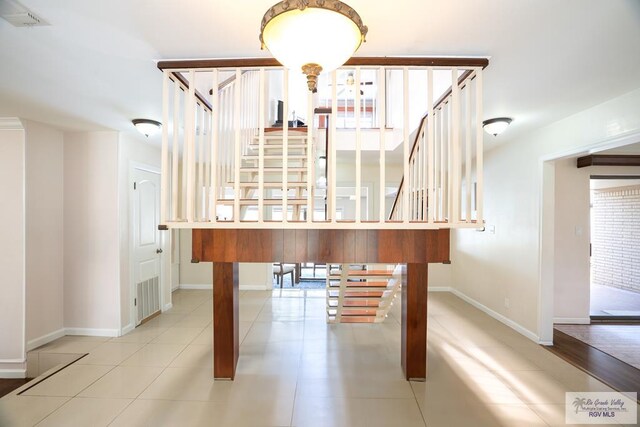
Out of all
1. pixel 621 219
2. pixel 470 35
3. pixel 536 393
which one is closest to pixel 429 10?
pixel 470 35

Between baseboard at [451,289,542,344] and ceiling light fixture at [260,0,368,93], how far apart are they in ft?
13.1

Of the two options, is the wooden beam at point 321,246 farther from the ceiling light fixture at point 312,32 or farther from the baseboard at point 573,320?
the baseboard at point 573,320

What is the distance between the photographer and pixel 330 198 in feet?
6.56

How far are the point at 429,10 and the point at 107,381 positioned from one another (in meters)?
3.80

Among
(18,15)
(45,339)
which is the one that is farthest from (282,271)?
(18,15)

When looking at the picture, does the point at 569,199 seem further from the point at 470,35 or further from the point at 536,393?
the point at 470,35

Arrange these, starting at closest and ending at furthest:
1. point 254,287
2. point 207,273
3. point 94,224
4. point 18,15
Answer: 1. point 18,15
2. point 94,224
3. point 254,287
4. point 207,273

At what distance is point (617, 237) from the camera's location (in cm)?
573

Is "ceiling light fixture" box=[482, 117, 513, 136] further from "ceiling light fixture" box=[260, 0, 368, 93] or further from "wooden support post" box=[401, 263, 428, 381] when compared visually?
"ceiling light fixture" box=[260, 0, 368, 93]

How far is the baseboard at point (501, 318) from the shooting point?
11.4 ft

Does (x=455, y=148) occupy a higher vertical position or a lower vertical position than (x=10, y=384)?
higher

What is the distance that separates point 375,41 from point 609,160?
12.8 ft

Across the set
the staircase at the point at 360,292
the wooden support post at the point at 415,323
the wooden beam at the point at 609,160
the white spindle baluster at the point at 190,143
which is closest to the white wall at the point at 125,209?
the white spindle baluster at the point at 190,143

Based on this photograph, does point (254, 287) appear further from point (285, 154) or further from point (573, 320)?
point (573, 320)
